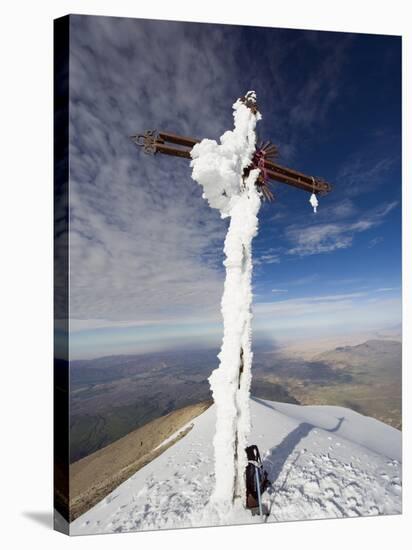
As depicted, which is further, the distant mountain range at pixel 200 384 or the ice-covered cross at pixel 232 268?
the distant mountain range at pixel 200 384

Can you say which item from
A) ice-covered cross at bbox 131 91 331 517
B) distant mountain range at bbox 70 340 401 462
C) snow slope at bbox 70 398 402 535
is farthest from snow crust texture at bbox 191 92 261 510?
distant mountain range at bbox 70 340 401 462

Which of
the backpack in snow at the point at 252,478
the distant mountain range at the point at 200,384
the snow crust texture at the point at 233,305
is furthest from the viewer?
the distant mountain range at the point at 200,384

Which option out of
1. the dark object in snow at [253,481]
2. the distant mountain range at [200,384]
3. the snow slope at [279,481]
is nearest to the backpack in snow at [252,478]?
the dark object in snow at [253,481]

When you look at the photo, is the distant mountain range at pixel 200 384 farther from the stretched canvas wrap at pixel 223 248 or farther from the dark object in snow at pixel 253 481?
the dark object in snow at pixel 253 481

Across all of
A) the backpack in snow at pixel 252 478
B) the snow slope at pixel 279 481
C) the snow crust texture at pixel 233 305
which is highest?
the snow crust texture at pixel 233 305

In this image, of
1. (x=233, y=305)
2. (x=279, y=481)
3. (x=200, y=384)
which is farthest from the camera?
(x=200, y=384)

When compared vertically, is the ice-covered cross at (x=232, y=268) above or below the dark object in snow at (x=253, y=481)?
above

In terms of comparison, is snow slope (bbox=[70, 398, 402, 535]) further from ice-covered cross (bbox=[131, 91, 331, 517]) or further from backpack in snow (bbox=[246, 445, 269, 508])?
ice-covered cross (bbox=[131, 91, 331, 517])

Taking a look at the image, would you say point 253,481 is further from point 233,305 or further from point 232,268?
point 232,268

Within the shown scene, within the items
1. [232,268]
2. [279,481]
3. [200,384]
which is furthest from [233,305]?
[200,384]
